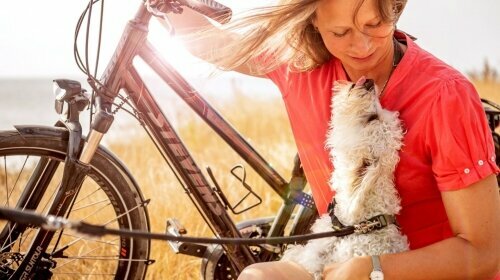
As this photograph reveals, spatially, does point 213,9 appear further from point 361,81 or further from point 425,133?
point 425,133

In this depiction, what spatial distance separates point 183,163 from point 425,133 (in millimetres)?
903

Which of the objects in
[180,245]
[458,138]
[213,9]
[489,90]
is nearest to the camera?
[458,138]

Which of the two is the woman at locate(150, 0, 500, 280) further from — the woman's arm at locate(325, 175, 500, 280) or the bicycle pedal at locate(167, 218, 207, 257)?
the bicycle pedal at locate(167, 218, 207, 257)

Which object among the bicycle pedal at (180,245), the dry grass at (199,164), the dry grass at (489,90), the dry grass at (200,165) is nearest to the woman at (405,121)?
the bicycle pedal at (180,245)

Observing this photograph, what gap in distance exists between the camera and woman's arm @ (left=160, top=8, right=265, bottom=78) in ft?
7.68

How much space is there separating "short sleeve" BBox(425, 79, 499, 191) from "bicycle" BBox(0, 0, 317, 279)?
2.12 ft

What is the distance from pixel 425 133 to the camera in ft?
6.10

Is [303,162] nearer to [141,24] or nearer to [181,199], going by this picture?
[141,24]

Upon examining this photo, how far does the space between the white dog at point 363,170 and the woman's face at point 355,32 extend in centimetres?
7

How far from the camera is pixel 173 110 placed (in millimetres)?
6301

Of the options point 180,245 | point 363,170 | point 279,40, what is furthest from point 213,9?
point 180,245

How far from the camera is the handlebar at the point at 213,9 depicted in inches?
79.6

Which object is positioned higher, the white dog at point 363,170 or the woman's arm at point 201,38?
the woman's arm at point 201,38

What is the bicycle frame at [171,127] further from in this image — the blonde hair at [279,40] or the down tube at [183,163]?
the blonde hair at [279,40]
